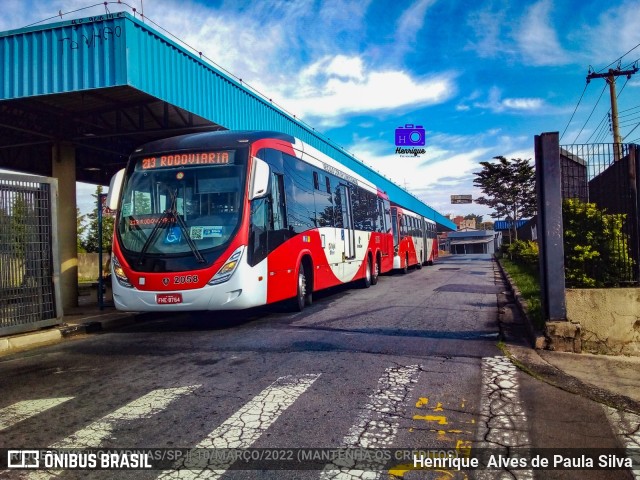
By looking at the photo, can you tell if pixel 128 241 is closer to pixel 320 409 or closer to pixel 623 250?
pixel 320 409

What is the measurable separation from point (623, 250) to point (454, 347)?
9.00ft

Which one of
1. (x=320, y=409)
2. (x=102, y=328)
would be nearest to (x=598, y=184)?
(x=320, y=409)

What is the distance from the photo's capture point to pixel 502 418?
4.01 metres

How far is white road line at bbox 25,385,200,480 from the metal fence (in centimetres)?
538

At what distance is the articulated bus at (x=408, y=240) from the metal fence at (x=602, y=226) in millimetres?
14146

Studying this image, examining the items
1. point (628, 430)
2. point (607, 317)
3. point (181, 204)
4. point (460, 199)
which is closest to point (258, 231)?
point (181, 204)

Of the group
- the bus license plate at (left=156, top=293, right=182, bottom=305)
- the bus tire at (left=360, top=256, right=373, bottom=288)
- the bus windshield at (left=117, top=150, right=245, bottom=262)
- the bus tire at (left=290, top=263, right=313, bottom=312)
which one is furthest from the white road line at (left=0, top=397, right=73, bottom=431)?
the bus tire at (left=360, top=256, right=373, bottom=288)

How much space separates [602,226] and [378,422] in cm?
488

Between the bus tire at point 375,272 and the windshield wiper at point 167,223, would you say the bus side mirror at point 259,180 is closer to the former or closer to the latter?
the windshield wiper at point 167,223

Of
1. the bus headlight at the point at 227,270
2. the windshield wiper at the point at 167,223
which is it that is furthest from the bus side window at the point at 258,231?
the windshield wiper at the point at 167,223

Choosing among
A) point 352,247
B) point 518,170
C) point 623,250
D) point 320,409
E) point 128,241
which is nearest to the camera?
point 320,409

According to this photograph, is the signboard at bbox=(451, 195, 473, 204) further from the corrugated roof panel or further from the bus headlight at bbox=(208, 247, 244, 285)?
the bus headlight at bbox=(208, 247, 244, 285)

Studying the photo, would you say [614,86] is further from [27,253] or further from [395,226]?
[27,253]

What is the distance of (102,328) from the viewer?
9.48 metres
